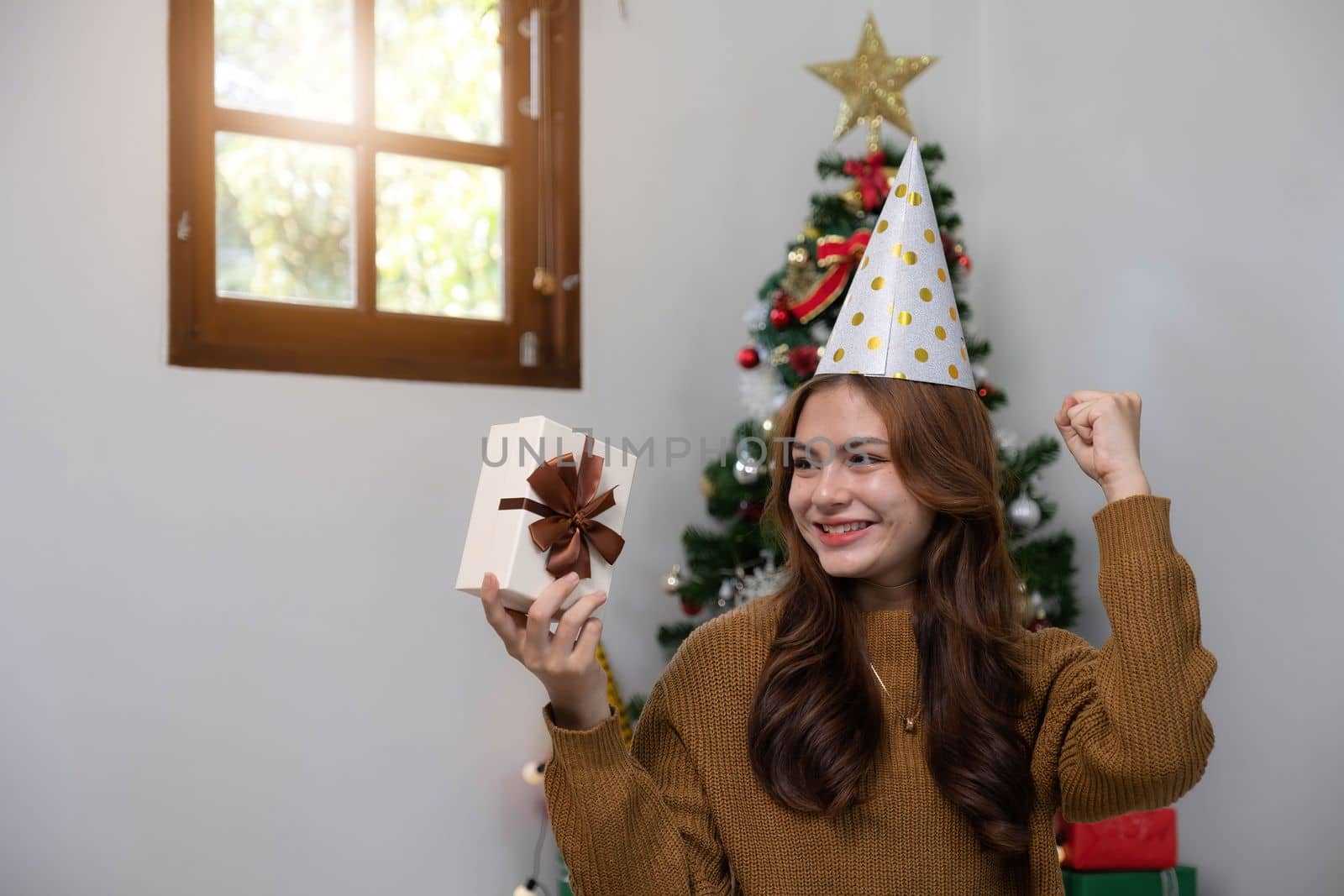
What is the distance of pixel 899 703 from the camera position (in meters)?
1.35

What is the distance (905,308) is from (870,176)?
44.0 inches

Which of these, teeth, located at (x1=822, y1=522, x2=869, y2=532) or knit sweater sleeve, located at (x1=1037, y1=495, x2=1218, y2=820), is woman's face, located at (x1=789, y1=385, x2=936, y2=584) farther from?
knit sweater sleeve, located at (x1=1037, y1=495, x2=1218, y2=820)

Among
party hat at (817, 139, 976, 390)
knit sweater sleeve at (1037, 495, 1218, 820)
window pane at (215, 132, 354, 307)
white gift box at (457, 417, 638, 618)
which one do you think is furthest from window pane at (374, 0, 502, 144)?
knit sweater sleeve at (1037, 495, 1218, 820)

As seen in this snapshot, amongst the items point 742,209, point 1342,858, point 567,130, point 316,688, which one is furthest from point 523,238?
point 1342,858

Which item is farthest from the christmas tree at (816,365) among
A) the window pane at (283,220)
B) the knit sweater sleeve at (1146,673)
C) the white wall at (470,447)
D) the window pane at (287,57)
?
the knit sweater sleeve at (1146,673)

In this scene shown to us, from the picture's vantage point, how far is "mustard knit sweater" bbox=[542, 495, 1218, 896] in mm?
1177

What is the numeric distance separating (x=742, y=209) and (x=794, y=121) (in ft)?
0.90

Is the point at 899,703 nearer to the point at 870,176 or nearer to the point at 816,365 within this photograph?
the point at 816,365

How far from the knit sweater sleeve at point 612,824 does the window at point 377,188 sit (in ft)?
4.55

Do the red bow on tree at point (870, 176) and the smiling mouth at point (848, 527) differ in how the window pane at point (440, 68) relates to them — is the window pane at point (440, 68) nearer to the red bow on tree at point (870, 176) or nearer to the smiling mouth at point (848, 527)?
the red bow on tree at point (870, 176)

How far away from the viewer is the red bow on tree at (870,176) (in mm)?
2393

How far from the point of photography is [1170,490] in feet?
8.22

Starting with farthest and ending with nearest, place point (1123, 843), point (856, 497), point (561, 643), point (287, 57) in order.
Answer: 1. point (287, 57)
2. point (1123, 843)
3. point (856, 497)
4. point (561, 643)

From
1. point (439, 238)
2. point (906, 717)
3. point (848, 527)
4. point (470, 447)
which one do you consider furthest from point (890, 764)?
point (439, 238)
